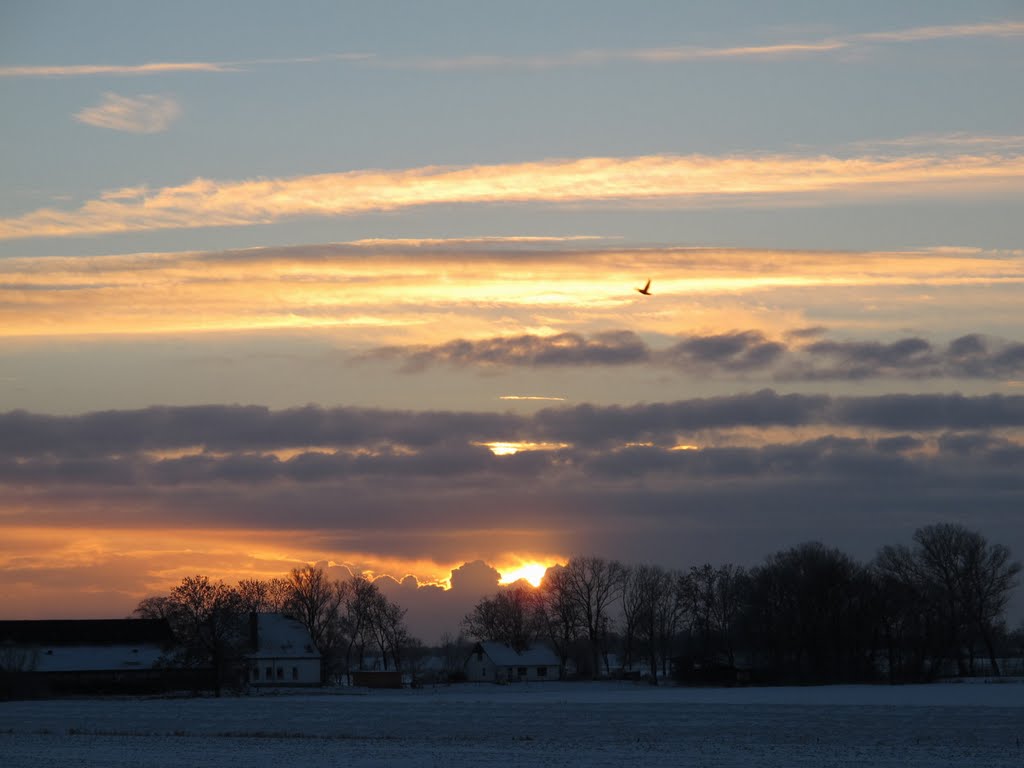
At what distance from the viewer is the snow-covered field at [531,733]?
118 feet

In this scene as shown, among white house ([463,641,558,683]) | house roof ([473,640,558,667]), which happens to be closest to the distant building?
white house ([463,641,558,683])

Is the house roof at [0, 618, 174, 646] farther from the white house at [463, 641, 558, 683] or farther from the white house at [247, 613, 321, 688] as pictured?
the white house at [463, 641, 558, 683]

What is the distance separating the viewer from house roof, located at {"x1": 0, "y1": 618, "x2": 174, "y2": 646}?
340 feet

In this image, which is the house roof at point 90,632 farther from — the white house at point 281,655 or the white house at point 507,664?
the white house at point 507,664

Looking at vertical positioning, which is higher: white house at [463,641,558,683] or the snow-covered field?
white house at [463,641,558,683]

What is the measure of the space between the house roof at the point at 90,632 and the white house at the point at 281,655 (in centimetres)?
897

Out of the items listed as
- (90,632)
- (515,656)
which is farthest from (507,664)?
(90,632)

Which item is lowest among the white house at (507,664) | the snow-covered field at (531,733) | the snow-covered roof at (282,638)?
the snow-covered field at (531,733)

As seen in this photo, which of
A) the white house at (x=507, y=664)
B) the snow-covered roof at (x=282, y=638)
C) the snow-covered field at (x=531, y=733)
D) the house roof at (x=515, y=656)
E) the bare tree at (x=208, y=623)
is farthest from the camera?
the house roof at (x=515, y=656)

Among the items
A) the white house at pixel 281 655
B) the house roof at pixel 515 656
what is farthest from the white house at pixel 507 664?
the white house at pixel 281 655

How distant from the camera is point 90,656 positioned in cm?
10112

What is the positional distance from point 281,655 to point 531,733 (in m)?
71.7

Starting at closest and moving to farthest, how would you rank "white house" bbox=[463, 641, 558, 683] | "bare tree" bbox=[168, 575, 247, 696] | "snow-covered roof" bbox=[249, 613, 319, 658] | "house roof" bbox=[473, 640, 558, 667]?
1. "bare tree" bbox=[168, 575, 247, 696]
2. "snow-covered roof" bbox=[249, 613, 319, 658]
3. "white house" bbox=[463, 641, 558, 683]
4. "house roof" bbox=[473, 640, 558, 667]

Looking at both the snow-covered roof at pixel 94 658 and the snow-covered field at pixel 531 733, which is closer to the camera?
the snow-covered field at pixel 531 733
